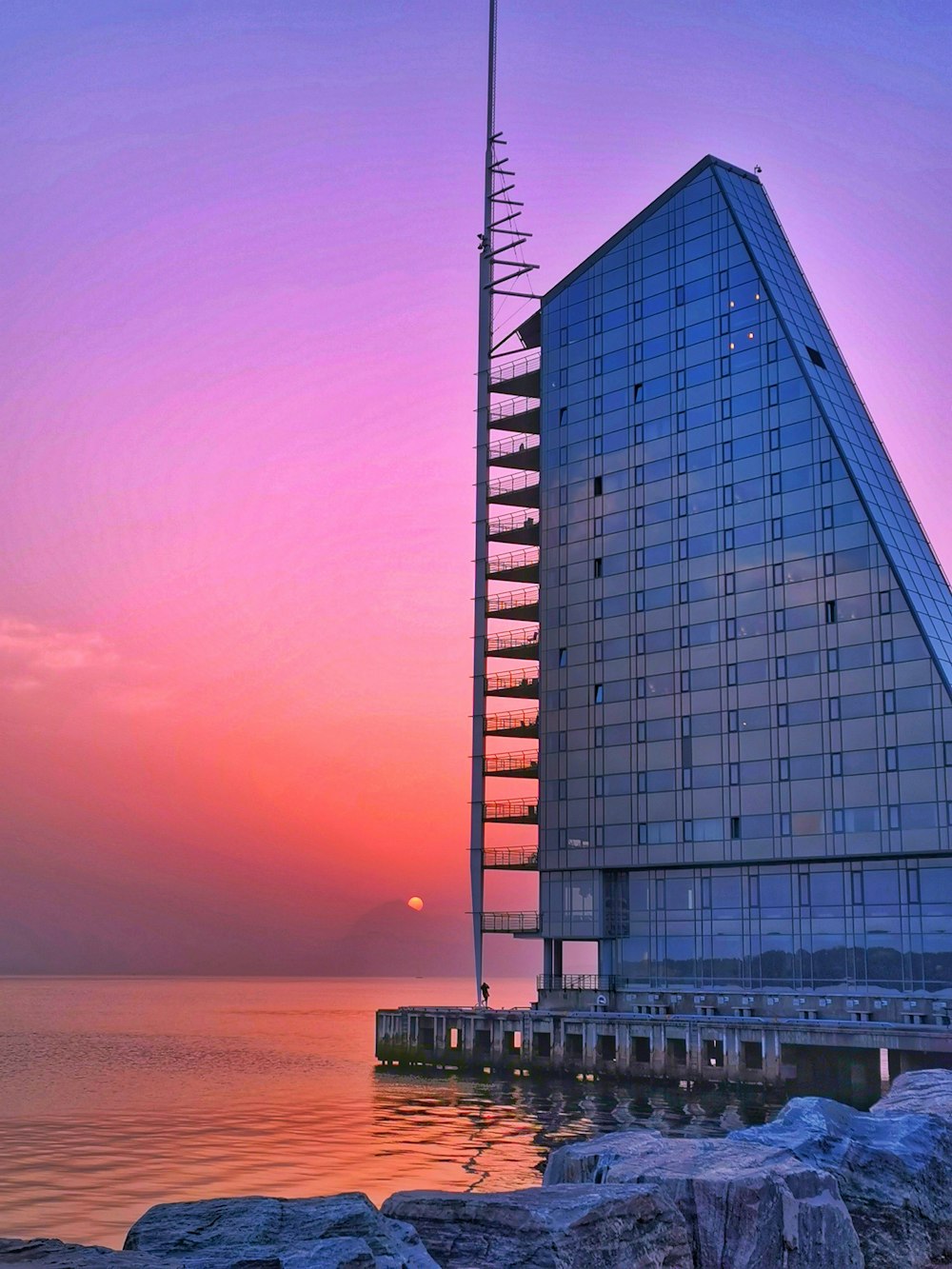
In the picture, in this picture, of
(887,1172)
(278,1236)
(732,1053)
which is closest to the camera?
(278,1236)

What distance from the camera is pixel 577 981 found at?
74312mm

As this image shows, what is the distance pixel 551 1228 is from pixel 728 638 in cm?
5726

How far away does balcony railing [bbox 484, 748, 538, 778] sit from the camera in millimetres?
80438

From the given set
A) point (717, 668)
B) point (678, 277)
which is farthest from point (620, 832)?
point (678, 277)

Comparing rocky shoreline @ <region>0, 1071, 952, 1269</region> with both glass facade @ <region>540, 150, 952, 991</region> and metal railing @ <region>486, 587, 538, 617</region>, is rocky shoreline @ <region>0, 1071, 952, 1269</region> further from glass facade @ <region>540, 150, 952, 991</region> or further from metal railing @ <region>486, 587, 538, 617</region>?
metal railing @ <region>486, 587, 538, 617</region>

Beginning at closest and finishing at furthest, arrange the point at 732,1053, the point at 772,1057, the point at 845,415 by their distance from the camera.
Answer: the point at 772,1057 < the point at 732,1053 < the point at 845,415

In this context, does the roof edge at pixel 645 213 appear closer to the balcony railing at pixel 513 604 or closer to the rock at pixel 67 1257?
the balcony railing at pixel 513 604

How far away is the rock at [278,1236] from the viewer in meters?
11.6

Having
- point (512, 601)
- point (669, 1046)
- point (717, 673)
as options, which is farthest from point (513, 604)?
point (669, 1046)

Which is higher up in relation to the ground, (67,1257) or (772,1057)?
(67,1257)

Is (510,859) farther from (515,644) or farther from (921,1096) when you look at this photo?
(921,1096)

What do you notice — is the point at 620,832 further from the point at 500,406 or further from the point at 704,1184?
the point at 704,1184

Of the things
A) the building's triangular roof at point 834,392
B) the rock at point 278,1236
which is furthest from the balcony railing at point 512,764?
the rock at point 278,1236

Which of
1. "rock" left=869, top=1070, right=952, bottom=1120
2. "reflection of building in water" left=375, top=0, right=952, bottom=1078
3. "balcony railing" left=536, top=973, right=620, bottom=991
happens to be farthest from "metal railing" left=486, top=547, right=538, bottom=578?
"rock" left=869, top=1070, right=952, bottom=1120
